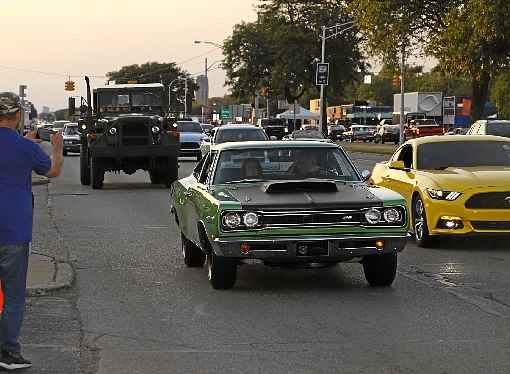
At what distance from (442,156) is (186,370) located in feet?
28.1

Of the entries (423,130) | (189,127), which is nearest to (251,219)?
(189,127)

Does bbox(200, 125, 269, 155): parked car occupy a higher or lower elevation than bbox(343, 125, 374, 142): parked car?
higher

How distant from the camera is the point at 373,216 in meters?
9.89

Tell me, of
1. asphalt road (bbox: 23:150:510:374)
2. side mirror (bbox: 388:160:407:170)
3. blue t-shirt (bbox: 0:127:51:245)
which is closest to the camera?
blue t-shirt (bbox: 0:127:51:245)

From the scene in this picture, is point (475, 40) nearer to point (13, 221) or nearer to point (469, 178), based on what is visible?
point (469, 178)

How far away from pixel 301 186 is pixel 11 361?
4204 millimetres

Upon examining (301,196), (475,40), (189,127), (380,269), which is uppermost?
(475,40)

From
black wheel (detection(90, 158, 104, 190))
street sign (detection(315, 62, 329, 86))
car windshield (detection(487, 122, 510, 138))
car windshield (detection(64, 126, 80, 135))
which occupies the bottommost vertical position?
car windshield (detection(64, 126, 80, 135))

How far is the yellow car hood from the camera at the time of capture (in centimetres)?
1337

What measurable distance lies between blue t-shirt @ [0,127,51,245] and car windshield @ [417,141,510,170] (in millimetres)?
8627

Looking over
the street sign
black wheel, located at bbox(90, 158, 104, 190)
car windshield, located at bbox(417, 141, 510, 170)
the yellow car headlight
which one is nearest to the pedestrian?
the yellow car headlight

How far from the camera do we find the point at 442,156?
14.8m

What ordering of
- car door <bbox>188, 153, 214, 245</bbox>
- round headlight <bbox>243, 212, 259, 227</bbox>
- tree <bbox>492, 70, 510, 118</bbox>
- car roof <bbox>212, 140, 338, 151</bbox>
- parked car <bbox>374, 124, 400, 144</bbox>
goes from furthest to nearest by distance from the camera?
tree <bbox>492, 70, 510, 118</bbox> → parked car <bbox>374, 124, 400, 144</bbox> → car roof <bbox>212, 140, 338, 151</bbox> → car door <bbox>188, 153, 214, 245</bbox> → round headlight <bbox>243, 212, 259, 227</bbox>

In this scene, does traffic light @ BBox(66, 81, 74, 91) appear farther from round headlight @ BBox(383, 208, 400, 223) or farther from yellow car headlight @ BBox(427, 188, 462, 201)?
round headlight @ BBox(383, 208, 400, 223)
